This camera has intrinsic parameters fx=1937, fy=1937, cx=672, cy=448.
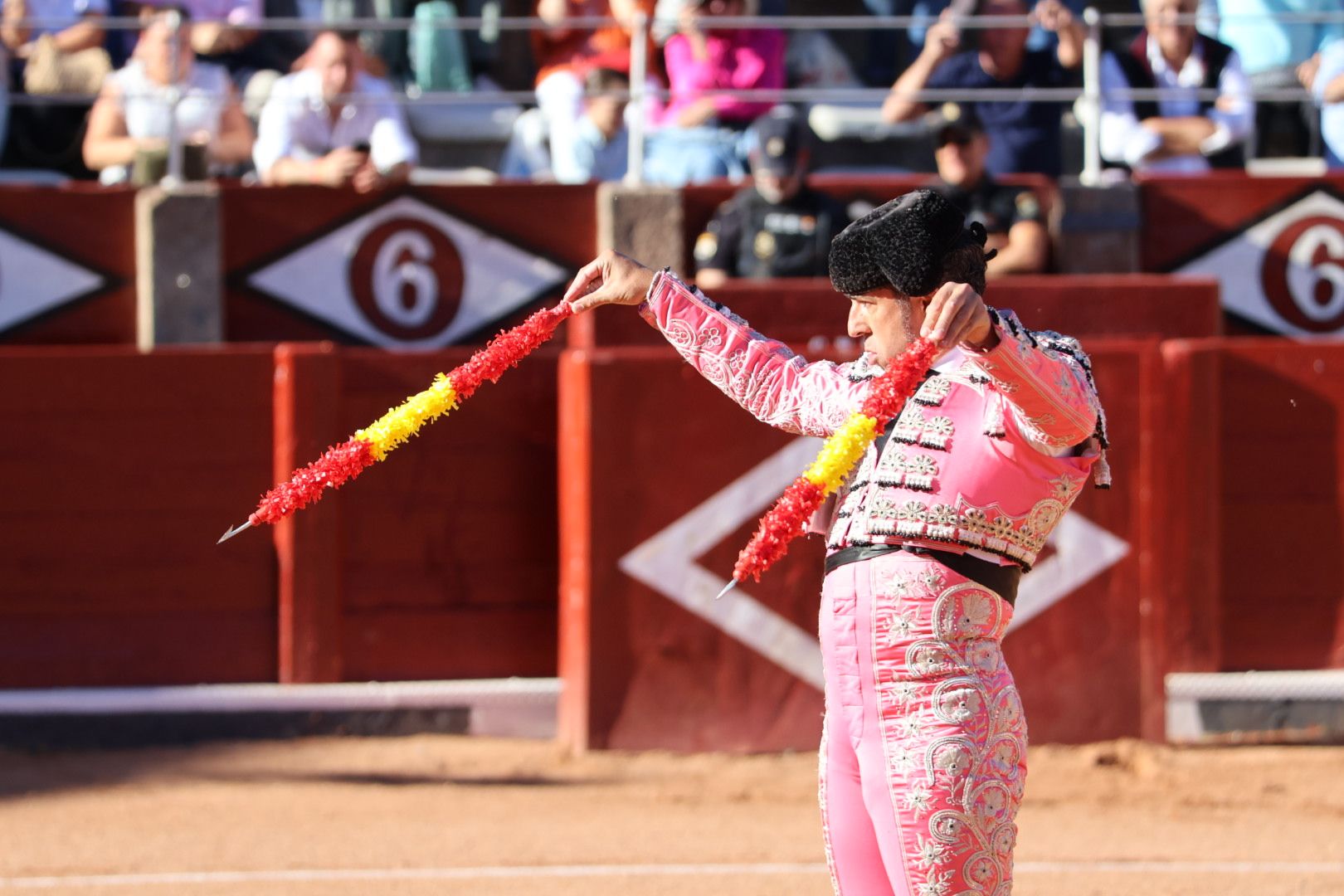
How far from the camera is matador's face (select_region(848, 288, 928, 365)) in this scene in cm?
251

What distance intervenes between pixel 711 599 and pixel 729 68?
2413 millimetres

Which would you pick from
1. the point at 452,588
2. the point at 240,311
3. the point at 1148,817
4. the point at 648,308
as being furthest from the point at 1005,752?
the point at 240,311

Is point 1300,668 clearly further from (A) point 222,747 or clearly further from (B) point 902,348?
(B) point 902,348

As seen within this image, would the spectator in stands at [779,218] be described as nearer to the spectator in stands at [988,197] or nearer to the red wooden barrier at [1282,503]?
the spectator in stands at [988,197]

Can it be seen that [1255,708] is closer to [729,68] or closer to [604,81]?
[729,68]

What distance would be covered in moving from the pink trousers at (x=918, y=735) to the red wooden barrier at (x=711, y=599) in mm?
3347

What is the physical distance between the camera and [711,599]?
603 cm

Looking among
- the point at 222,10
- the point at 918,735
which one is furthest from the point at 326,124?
the point at 918,735

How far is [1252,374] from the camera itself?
6.33 m

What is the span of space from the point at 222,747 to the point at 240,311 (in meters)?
1.58

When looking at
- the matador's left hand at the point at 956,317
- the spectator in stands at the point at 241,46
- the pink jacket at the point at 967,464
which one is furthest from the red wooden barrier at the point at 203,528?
the matador's left hand at the point at 956,317

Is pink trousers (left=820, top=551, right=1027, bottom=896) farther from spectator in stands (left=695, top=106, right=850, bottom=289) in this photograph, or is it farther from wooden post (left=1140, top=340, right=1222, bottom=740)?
spectator in stands (left=695, top=106, right=850, bottom=289)

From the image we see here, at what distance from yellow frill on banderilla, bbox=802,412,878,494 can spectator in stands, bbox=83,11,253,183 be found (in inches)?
197

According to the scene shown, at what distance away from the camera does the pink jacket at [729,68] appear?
7387mm
